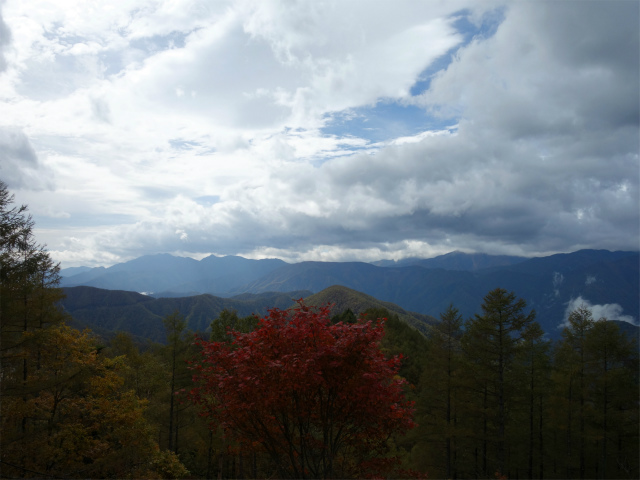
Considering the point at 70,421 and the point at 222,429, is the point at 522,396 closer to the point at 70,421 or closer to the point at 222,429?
the point at 222,429

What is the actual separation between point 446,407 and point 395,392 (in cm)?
2060

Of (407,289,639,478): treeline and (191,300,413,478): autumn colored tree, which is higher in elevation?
(191,300,413,478): autumn colored tree

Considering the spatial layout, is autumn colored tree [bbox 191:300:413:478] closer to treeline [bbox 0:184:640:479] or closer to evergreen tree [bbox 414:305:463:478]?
treeline [bbox 0:184:640:479]

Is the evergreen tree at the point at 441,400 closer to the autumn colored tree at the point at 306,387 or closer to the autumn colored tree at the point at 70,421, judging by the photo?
the autumn colored tree at the point at 70,421

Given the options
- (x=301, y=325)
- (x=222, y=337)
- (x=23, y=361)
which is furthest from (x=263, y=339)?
(x=222, y=337)

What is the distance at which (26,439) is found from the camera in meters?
13.0

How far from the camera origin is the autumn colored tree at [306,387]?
6.60 m

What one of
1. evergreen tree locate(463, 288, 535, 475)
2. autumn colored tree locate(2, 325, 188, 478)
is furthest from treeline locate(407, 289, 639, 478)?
autumn colored tree locate(2, 325, 188, 478)

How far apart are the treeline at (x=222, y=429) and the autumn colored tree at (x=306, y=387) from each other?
5.76m

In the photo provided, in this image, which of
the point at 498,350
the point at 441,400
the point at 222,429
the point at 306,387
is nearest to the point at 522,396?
the point at 498,350

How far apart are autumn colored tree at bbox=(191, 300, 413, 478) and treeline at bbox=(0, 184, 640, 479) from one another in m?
5.76

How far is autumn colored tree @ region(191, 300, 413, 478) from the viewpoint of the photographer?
6.60m

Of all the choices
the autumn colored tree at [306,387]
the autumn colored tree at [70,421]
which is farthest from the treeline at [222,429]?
the autumn colored tree at [306,387]

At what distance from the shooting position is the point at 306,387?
665cm
